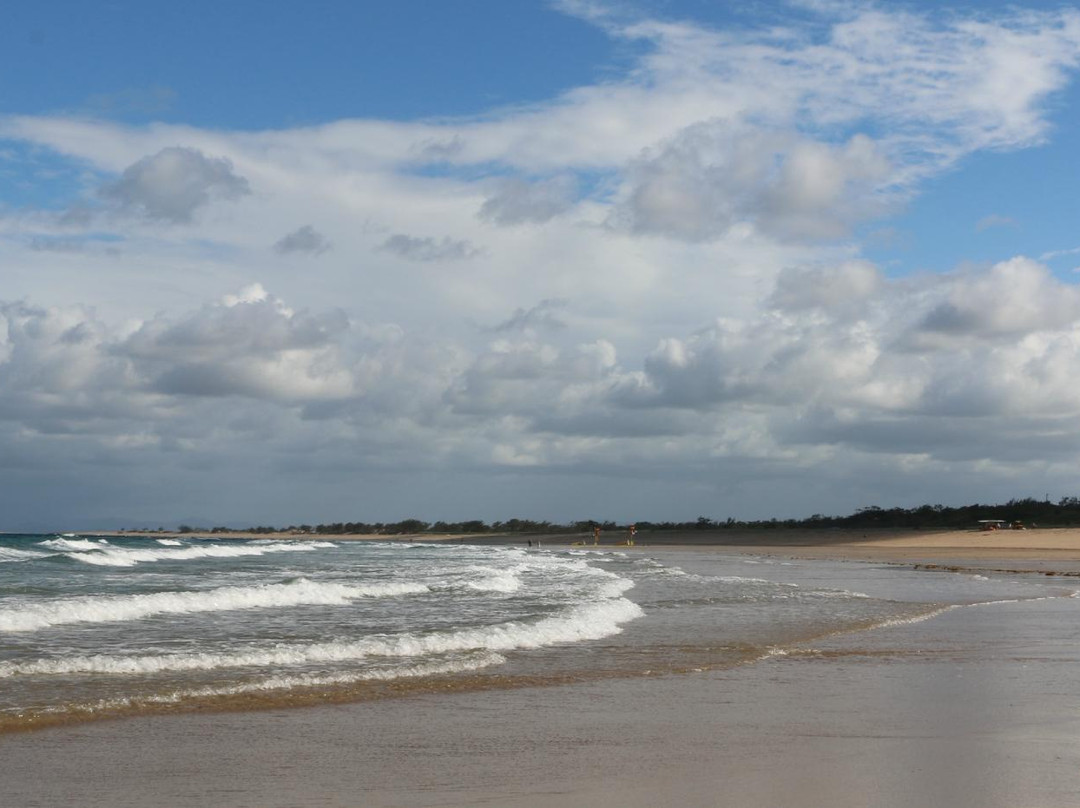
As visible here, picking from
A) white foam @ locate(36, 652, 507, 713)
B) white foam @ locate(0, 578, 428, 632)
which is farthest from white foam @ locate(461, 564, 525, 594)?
white foam @ locate(36, 652, 507, 713)

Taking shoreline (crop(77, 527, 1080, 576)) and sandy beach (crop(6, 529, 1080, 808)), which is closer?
sandy beach (crop(6, 529, 1080, 808))

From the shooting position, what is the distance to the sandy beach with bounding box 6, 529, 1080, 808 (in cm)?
→ 709

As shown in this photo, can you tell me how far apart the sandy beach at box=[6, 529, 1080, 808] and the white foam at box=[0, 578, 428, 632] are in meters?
9.70

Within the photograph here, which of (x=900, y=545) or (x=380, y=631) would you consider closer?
(x=380, y=631)

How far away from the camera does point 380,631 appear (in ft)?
55.8

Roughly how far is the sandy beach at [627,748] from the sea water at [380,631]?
106 cm

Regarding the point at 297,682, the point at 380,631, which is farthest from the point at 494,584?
the point at 297,682

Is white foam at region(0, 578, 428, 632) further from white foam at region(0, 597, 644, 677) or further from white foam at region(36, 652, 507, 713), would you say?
white foam at region(36, 652, 507, 713)

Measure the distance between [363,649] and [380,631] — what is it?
2.43 m

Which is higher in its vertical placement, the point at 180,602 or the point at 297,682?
the point at 297,682

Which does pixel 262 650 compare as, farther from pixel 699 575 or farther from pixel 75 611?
pixel 699 575

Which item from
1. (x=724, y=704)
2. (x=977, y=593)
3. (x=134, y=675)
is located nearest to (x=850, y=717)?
(x=724, y=704)

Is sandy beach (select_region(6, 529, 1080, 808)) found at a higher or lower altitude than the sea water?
higher

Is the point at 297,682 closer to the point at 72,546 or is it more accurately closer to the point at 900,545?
the point at 72,546
